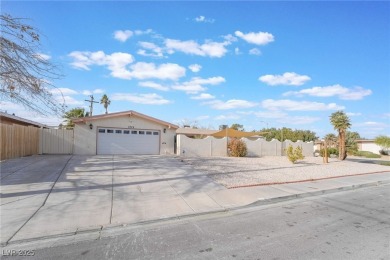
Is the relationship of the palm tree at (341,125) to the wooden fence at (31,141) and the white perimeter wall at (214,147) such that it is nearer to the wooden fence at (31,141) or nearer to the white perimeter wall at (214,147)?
the white perimeter wall at (214,147)

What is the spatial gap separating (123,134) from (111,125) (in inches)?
46.2

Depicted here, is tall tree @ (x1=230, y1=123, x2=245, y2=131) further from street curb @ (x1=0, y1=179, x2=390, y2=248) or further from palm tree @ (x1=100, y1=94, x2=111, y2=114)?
street curb @ (x1=0, y1=179, x2=390, y2=248)

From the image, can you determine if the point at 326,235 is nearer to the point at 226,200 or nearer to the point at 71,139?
the point at 226,200

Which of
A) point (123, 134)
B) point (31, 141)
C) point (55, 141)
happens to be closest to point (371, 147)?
point (123, 134)

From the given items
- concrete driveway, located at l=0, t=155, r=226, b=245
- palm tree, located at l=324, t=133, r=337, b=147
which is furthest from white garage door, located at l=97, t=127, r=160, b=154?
palm tree, located at l=324, t=133, r=337, b=147


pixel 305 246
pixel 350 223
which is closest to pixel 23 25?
pixel 305 246

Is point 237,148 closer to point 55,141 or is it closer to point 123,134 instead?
point 123,134

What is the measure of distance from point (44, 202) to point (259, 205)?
6244 millimetres

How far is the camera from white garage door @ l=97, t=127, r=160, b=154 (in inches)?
828

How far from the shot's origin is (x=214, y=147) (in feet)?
78.2

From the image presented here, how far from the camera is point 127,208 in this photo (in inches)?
294

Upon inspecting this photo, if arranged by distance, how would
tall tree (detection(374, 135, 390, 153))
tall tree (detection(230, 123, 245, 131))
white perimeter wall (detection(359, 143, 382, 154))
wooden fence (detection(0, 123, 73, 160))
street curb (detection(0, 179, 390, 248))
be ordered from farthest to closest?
tall tree (detection(230, 123, 245, 131)), white perimeter wall (detection(359, 143, 382, 154)), tall tree (detection(374, 135, 390, 153)), wooden fence (detection(0, 123, 73, 160)), street curb (detection(0, 179, 390, 248))

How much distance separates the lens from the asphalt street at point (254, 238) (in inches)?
185

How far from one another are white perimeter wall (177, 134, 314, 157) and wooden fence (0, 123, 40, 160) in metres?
10.5
